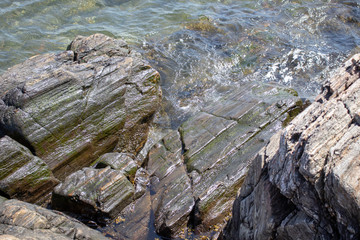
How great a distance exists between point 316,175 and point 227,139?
445cm

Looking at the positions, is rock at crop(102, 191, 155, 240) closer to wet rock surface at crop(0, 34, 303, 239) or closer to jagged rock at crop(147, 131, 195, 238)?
wet rock surface at crop(0, 34, 303, 239)

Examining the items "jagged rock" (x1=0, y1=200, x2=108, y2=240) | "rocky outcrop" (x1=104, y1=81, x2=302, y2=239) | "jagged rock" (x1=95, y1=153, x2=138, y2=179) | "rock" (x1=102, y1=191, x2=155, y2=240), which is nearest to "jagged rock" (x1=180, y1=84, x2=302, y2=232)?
"rocky outcrop" (x1=104, y1=81, x2=302, y2=239)

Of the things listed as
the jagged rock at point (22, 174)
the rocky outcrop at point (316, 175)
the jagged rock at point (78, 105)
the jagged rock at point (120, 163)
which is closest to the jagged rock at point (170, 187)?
the jagged rock at point (120, 163)

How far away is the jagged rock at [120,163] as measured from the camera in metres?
7.64

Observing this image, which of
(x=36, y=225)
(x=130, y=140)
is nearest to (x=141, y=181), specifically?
(x=130, y=140)

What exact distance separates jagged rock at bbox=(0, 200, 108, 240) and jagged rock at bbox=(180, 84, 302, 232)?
7.87ft

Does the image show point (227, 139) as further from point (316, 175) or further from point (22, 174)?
point (22, 174)

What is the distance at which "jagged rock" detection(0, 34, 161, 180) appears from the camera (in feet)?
25.5

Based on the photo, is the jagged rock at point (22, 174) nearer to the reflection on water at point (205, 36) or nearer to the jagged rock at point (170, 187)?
the jagged rock at point (170, 187)

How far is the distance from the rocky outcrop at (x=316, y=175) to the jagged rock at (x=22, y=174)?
4.98 meters

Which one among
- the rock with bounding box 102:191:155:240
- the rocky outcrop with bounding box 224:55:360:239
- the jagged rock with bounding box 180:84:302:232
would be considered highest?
the rocky outcrop with bounding box 224:55:360:239

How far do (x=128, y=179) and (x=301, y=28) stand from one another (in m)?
11.0

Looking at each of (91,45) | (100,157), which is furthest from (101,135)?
(91,45)

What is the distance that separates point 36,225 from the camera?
203 inches
